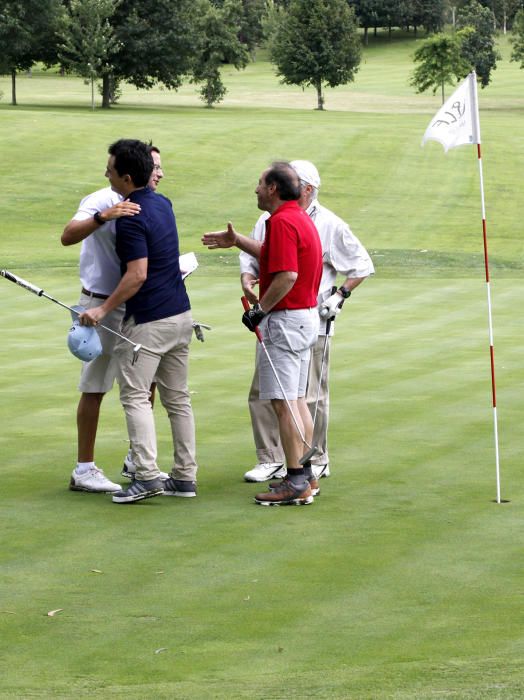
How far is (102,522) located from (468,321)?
10.0 m

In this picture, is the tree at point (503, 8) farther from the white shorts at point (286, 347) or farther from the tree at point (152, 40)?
the white shorts at point (286, 347)

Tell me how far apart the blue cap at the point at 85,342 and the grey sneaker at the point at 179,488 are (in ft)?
3.08

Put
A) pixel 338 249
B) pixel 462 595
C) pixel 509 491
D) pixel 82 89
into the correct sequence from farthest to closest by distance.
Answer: pixel 82 89, pixel 338 249, pixel 509 491, pixel 462 595

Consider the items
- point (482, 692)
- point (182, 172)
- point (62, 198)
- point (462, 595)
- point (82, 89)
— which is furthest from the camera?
point (82, 89)

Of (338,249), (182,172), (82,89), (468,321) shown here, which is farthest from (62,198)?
(82,89)

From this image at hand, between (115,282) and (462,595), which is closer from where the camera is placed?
(462,595)

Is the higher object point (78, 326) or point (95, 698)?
point (78, 326)

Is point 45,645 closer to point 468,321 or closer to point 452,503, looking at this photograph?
point 452,503

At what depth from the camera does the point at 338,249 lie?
8.81 meters

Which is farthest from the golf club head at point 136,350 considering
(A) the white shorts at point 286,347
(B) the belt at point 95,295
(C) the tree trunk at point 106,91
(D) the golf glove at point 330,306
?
(C) the tree trunk at point 106,91

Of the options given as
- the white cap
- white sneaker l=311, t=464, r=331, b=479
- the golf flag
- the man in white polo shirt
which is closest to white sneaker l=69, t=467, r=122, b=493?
the man in white polo shirt

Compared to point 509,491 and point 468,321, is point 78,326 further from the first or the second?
point 468,321

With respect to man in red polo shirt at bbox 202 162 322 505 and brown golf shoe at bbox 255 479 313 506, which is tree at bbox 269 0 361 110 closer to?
man in red polo shirt at bbox 202 162 322 505

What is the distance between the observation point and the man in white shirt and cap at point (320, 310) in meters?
8.70
